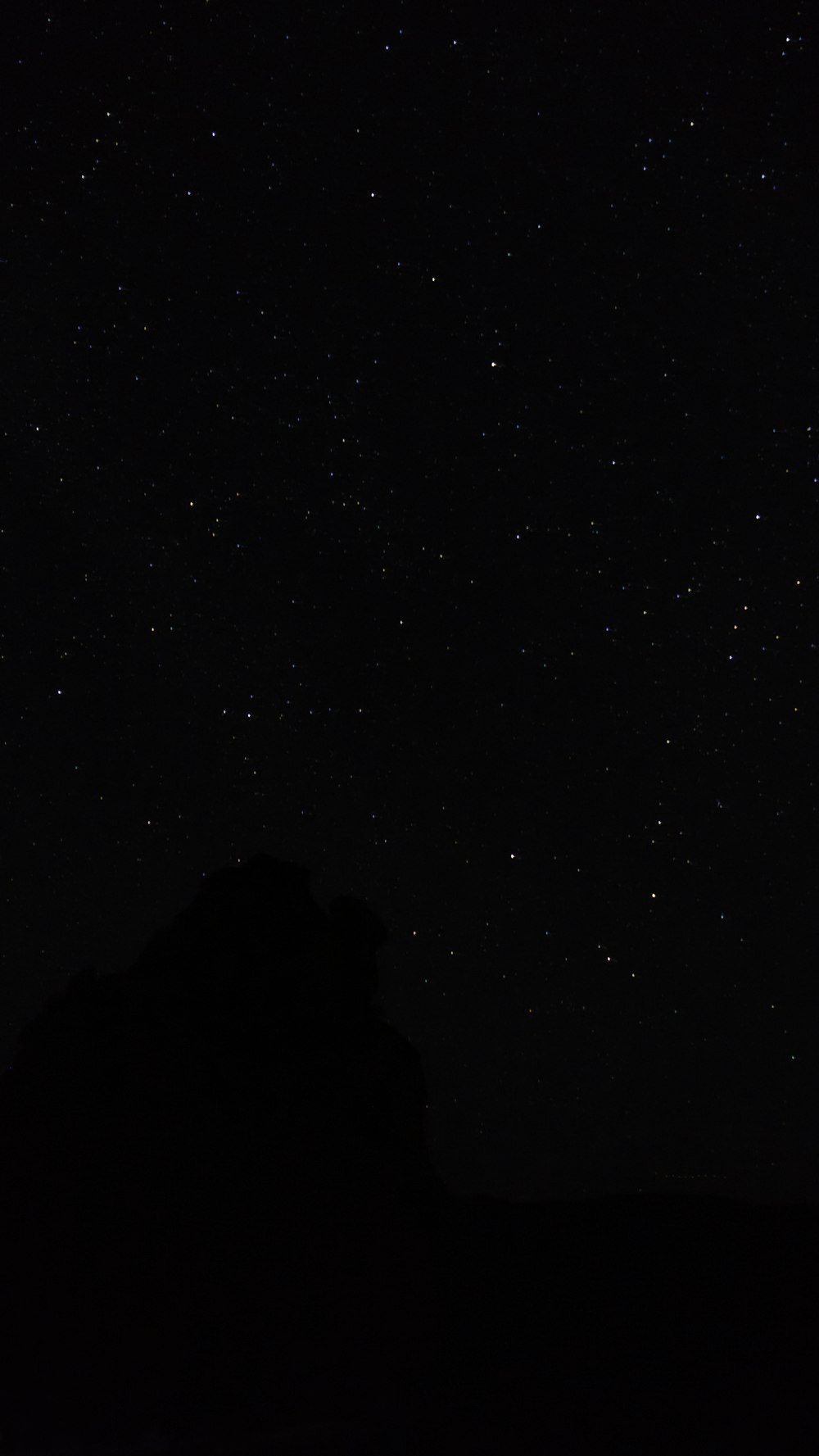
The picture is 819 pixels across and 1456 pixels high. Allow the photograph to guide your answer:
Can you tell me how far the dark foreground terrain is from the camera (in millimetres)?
10070

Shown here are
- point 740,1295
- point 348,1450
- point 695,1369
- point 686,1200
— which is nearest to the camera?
point 348,1450

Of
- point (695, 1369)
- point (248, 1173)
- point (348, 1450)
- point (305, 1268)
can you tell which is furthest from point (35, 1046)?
point (695, 1369)

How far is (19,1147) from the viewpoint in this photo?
10.7 m

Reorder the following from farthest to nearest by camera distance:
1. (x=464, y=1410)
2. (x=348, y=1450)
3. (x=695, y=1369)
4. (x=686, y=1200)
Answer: (x=686, y=1200)
(x=695, y=1369)
(x=464, y=1410)
(x=348, y=1450)

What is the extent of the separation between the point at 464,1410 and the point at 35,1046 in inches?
198

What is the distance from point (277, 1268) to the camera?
10.6m

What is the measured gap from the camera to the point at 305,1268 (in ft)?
34.9

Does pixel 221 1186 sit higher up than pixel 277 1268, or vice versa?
pixel 221 1186

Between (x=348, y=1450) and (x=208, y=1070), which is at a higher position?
(x=208, y=1070)

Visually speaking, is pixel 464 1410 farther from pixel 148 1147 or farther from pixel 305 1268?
pixel 148 1147

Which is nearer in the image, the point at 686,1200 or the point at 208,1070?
the point at 208,1070

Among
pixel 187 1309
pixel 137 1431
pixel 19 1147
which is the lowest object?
pixel 137 1431

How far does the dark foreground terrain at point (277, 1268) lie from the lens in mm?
10070

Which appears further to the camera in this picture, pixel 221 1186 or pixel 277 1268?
pixel 221 1186
